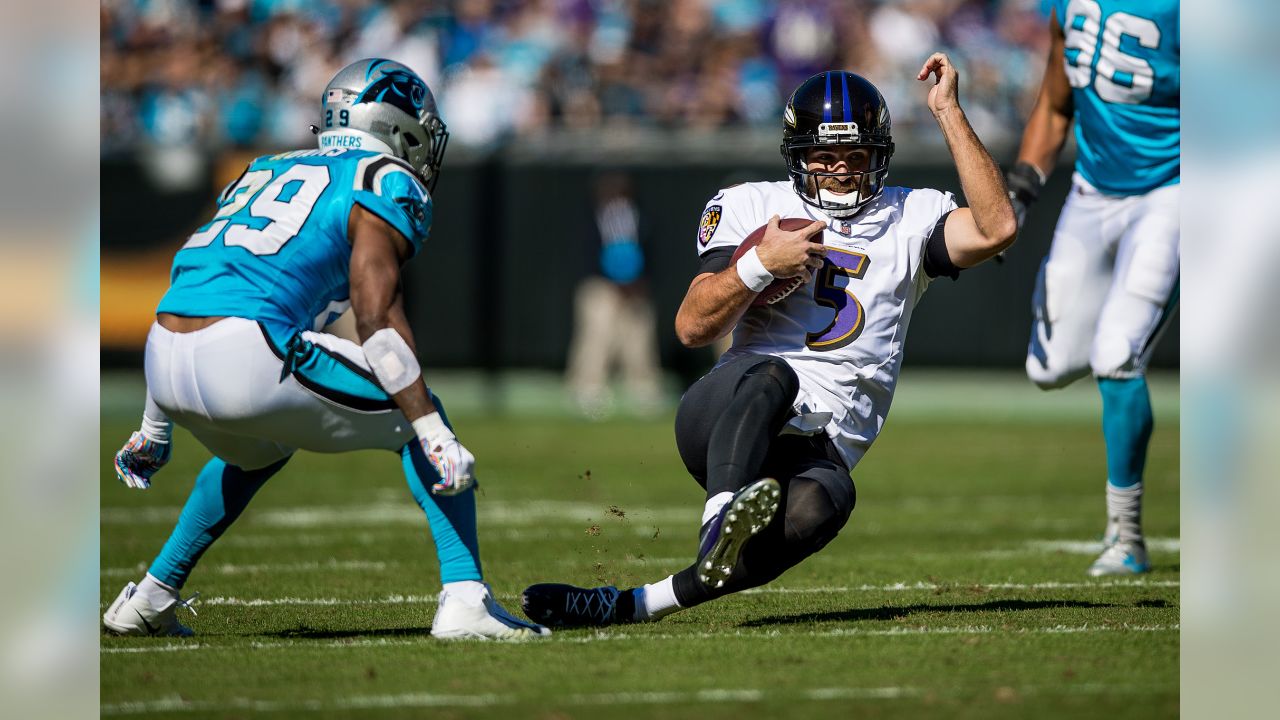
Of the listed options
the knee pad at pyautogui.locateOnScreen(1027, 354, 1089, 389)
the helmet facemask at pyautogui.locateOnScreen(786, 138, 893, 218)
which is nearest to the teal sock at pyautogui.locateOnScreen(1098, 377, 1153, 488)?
the knee pad at pyautogui.locateOnScreen(1027, 354, 1089, 389)

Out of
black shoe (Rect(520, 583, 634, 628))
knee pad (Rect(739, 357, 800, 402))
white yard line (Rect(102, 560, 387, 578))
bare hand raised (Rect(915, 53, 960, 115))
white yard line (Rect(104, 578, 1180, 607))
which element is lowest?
white yard line (Rect(102, 560, 387, 578))

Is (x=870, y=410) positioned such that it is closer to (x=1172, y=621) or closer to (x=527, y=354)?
(x=1172, y=621)

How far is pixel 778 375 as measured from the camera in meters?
4.36

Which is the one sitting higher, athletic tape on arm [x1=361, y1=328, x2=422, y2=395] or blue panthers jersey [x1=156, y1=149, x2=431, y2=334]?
blue panthers jersey [x1=156, y1=149, x2=431, y2=334]

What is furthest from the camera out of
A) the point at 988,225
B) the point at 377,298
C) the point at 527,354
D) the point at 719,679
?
the point at 527,354

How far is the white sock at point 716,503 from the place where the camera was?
4102mm

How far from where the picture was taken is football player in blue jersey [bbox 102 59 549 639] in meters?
4.11

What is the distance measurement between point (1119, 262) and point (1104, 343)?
33 centimetres

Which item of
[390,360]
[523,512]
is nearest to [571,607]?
[390,360]

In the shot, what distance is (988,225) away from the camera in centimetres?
440

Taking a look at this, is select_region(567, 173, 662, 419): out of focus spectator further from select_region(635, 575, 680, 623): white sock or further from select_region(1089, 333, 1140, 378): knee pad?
select_region(635, 575, 680, 623): white sock

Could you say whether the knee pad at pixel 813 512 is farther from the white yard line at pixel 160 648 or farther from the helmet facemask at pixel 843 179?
the white yard line at pixel 160 648

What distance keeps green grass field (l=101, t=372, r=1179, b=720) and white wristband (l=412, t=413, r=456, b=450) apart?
54 centimetres
